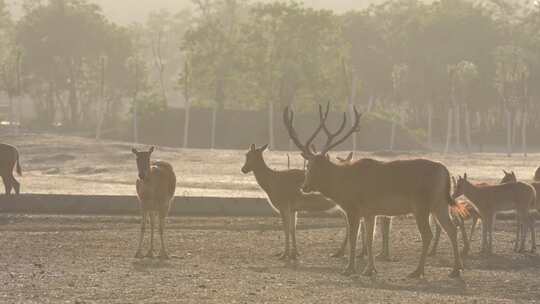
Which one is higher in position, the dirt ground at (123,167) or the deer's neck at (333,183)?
the deer's neck at (333,183)

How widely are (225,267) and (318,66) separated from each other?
194 ft

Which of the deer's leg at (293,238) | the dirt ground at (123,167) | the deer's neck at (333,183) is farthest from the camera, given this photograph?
the dirt ground at (123,167)

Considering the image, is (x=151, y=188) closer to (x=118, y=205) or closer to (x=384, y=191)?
(x=384, y=191)

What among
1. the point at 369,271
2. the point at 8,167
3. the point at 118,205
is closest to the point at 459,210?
the point at 369,271

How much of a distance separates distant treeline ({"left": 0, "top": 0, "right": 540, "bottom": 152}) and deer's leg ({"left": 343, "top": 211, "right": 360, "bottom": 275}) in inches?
2014

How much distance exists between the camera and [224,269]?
57.8 feet

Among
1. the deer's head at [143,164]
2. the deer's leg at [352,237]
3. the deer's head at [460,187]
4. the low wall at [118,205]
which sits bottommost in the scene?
the low wall at [118,205]

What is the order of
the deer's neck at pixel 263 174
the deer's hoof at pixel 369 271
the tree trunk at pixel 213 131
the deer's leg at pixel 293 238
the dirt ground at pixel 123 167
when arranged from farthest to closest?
1. the tree trunk at pixel 213 131
2. the dirt ground at pixel 123 167
3. the deer's neck at pixel 263 174
4. the deer's leg at pixel 293 238
5. the deer's hoof at pixel 369 271

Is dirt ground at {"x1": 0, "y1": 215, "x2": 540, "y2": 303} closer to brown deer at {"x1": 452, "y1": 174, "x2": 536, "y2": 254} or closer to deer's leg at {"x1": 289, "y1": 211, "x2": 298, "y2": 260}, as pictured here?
deer's leg at {"x1": 289, "y1": 211, "x2": 298, "y2": 260}

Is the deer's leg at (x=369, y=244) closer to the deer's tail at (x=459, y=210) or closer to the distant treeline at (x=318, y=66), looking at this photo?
the deer's tail at (x=459, y=210)

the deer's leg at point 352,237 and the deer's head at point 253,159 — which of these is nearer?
the deer's leg at point 352,237

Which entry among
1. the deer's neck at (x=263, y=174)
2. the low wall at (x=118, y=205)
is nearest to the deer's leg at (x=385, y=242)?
the deer's neck at (x=263, y=174)

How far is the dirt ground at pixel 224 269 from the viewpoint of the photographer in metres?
14.8

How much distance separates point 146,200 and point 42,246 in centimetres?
204
